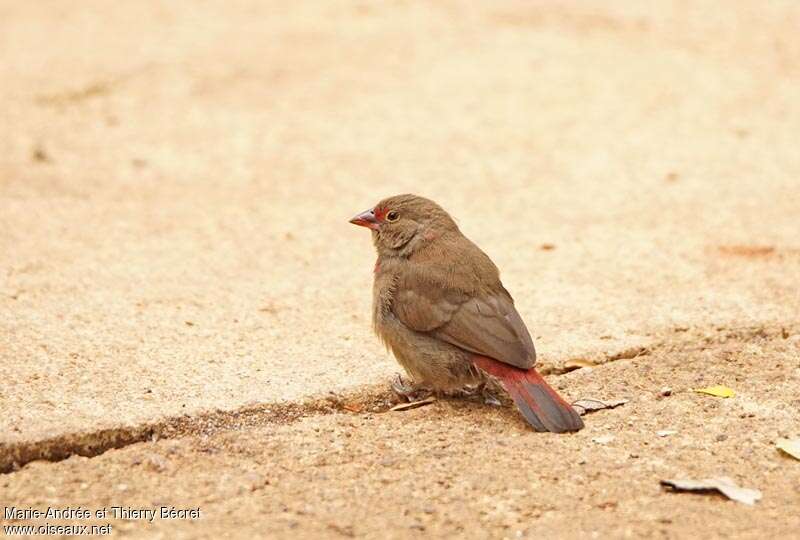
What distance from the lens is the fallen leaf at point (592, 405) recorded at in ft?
14.2

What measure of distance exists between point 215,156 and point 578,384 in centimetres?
405

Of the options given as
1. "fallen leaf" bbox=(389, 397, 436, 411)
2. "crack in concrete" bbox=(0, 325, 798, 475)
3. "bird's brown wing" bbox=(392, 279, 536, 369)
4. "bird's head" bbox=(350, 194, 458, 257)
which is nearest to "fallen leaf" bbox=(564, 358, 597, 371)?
"crack in concrete" bbox=(0, 325, 798, 475)

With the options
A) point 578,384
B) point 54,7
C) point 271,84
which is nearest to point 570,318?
point 578,384

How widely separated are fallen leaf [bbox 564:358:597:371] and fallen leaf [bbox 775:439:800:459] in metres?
1.02

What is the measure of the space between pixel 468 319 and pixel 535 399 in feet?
1.56

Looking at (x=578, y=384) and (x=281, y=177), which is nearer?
(x=578, y=384)

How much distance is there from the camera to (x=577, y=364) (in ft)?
15.8

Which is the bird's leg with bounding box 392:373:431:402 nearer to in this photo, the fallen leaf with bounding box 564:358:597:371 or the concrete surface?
the concrete surface

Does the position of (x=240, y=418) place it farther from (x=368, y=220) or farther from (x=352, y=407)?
(x=368, y=220)

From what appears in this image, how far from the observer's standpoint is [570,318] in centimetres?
532

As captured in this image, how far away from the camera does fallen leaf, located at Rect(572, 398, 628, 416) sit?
433 centimetres

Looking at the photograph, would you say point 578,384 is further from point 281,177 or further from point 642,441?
point 281,177

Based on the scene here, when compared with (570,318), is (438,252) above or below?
above

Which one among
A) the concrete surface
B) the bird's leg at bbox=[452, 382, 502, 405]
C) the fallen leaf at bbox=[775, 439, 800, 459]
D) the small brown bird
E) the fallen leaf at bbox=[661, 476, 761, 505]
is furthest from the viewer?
the bird's leg at bbox=[452, 382, 502, 405]
